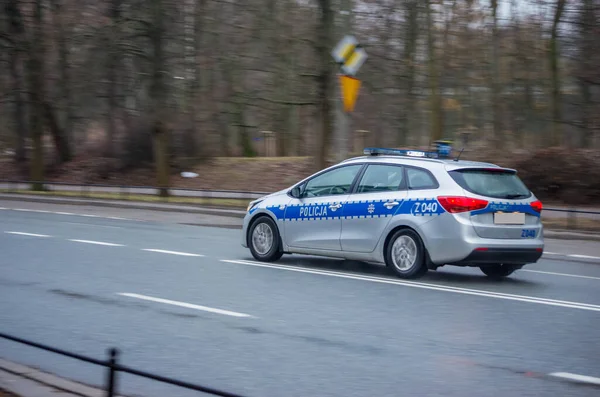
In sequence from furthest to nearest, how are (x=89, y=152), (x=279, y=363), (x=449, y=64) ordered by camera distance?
1. (x=89, y=152)
2. (x=449, y=64)
3. (x=279, y=363)

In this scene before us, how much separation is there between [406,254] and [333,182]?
68.0 inches

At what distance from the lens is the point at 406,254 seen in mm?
11750

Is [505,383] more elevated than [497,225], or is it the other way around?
[497,225]

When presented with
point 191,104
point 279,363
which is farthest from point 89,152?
point 279,363

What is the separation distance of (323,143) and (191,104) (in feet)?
34.3

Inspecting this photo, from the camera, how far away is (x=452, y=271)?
13.2 metres

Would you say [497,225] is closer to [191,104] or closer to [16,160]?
[191,104]

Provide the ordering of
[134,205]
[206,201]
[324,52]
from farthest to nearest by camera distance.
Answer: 1. [134,205]
2. [206,201]
3. [324,52]

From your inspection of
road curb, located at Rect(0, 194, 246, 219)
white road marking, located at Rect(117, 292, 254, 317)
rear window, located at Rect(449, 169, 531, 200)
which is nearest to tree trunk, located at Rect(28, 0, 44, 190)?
road curb, located at Rect(0, 194, 246, 219)

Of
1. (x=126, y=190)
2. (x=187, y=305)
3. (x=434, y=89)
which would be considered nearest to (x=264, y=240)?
(x=187, y=305)

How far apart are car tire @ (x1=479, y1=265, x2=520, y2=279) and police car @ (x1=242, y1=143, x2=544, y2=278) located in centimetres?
1

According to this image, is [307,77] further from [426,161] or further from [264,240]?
[426,161]

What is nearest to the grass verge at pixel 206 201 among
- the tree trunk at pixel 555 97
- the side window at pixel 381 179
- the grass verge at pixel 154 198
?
the grass verge at pixel 154 198

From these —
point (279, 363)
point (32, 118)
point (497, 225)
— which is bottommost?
point (279, 363)
